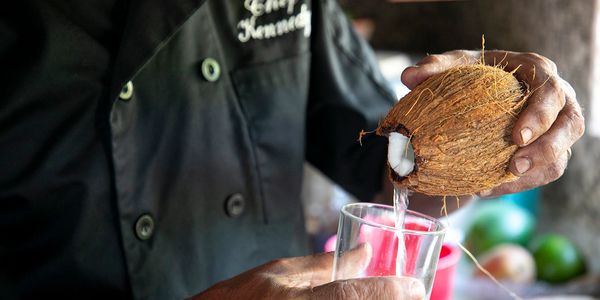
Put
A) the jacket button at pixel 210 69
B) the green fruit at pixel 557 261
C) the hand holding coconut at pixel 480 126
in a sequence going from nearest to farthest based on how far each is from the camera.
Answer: the hand holding coconut at pixel 480 126, the jacket button at pixel 210 69, the green fruit at pixel 557 261

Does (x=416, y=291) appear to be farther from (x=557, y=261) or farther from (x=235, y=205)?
(x=557, y=261)

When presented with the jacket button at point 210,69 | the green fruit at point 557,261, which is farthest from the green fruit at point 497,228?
the jacket button at point 210,69

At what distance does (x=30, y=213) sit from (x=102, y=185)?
0.10 meters

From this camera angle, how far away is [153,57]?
97cm

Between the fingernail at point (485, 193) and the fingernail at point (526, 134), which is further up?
the fingernail at point (526, 134)

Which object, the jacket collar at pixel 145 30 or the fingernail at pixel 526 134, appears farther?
the jacket collar at pixel 145 30

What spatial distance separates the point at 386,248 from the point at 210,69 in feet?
1.45

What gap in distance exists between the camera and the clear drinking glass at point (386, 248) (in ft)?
2.39

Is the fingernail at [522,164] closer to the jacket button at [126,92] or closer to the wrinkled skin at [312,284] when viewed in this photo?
the wrinkled skin at [312,284]

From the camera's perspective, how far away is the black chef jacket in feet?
3.00

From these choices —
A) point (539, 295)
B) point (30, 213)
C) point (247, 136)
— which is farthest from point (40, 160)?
point (539, 295)

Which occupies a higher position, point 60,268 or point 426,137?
point 426,137

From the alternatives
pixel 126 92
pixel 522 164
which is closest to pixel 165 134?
pixel 126 92

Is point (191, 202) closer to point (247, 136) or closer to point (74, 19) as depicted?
point (247, 136)
